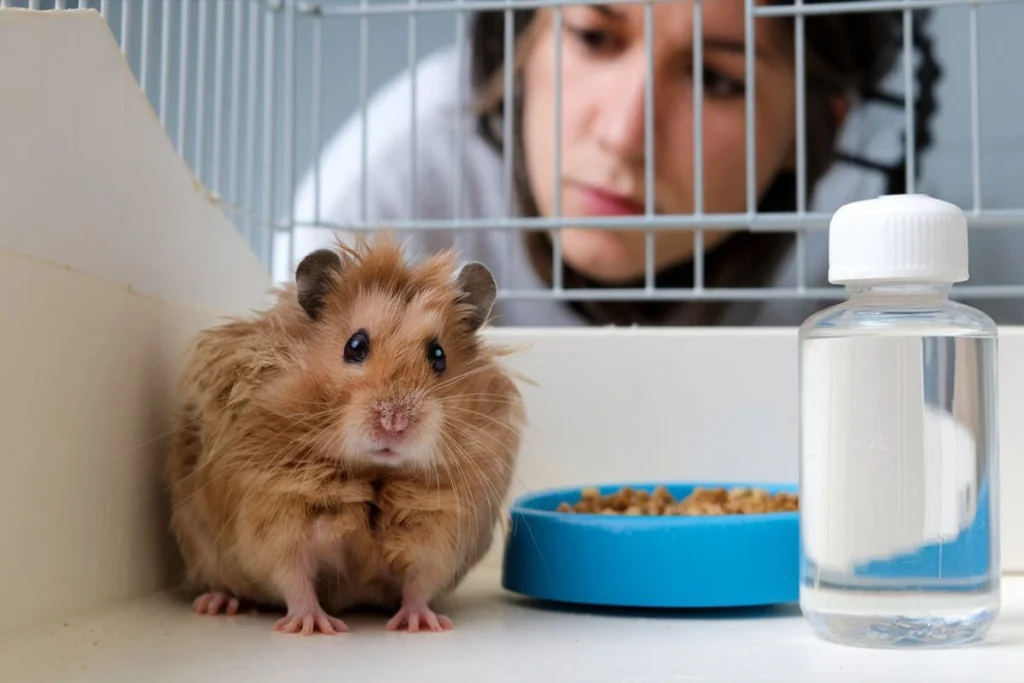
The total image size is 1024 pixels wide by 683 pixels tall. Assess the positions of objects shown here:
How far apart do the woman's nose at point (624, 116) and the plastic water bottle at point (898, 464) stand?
1.14 metres

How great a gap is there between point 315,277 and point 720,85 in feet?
4.41

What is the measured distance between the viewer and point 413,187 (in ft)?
5.07

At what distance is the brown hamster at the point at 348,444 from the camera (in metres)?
1.03

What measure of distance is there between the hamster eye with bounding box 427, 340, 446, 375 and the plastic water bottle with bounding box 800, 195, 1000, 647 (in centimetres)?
36

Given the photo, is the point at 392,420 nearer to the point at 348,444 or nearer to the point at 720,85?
the point at 348,444

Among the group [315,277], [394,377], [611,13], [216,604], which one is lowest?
[216,604]

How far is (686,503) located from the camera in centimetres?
125

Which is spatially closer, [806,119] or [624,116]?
[624,116]

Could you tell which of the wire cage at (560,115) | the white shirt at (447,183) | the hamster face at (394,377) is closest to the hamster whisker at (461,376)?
the hamster face at (394,377)

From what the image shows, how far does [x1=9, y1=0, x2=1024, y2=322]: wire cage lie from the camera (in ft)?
4.39

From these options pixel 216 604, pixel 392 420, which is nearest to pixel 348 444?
pixel 392 420

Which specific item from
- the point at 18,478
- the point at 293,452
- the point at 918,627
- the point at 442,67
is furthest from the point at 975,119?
the point at 442,67

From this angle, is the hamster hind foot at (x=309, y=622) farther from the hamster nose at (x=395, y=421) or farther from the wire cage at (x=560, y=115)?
the wire cage at (x=560, y=115)

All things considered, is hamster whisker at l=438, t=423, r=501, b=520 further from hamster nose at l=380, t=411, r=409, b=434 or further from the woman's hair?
the woman's hair
